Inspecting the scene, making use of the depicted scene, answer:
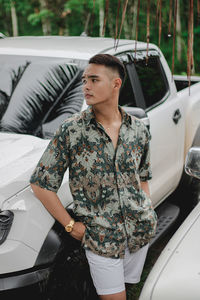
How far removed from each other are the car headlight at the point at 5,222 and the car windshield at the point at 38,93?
0.78 meters

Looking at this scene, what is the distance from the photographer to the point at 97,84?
83.8 inches

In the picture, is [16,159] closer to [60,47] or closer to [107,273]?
[107,273]

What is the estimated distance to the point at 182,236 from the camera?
1.89 m

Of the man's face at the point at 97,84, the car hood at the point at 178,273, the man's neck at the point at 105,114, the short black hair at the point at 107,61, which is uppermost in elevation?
the short black hair at the point at 107,61

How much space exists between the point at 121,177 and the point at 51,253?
56 cm

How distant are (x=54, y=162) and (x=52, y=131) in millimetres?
773

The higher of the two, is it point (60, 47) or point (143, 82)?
point (60, 47)

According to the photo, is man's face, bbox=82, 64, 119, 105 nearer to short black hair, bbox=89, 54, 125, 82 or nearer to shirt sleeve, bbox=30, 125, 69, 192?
short black hair, bbox=89, 54, 125, 82

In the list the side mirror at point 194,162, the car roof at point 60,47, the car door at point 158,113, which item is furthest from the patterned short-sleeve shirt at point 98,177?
the car door at point 158,113

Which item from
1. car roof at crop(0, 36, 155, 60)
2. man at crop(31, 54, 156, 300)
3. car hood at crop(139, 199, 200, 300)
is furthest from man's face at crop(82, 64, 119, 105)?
car roof at crop(0, 36, 155, 60)

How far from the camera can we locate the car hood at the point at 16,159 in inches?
88.9

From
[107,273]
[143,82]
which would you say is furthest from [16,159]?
[143,82]

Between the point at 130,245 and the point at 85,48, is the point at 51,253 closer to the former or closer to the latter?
the point at 130,245

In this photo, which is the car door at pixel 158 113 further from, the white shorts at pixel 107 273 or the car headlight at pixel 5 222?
the car headlight at pixel 5 222
